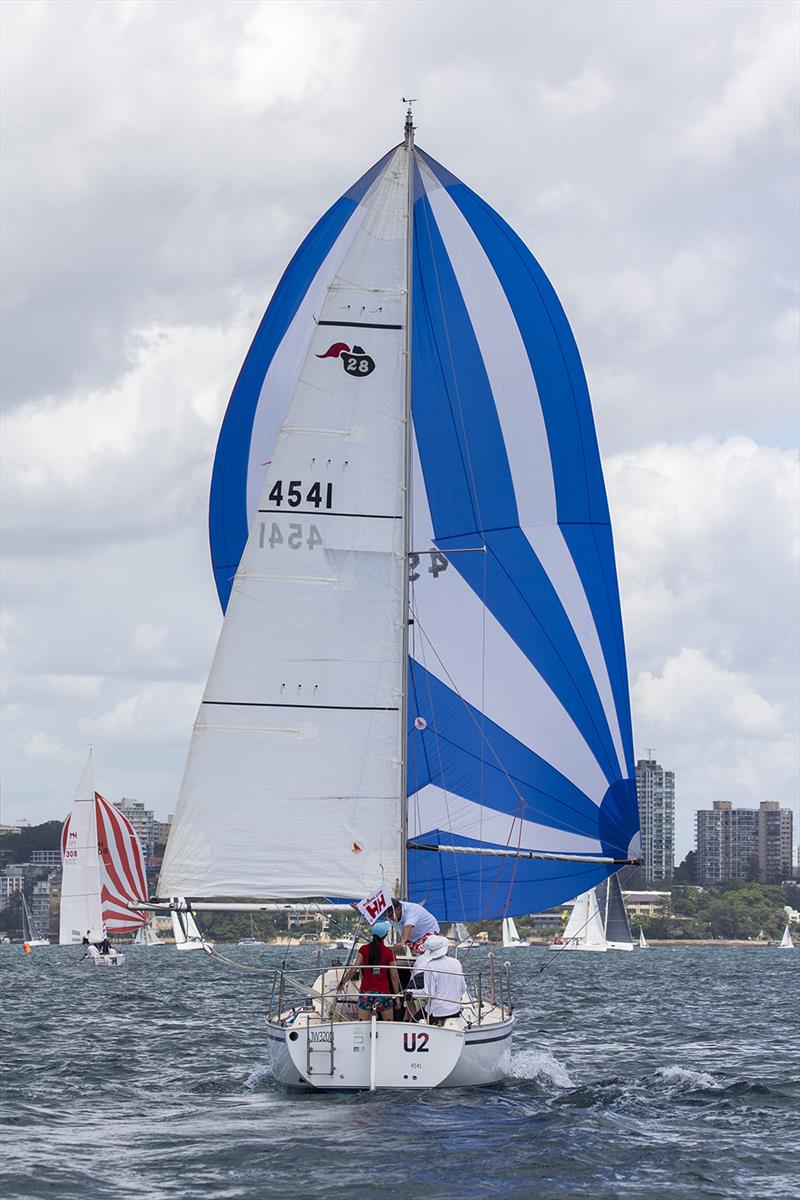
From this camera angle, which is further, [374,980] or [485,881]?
[485,881]

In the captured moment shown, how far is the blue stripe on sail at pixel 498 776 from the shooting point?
64.6ft

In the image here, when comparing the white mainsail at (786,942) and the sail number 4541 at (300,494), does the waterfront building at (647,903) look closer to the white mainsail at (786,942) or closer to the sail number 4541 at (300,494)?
the white mainsail at (786,942)

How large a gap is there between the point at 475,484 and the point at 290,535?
2.92 metres

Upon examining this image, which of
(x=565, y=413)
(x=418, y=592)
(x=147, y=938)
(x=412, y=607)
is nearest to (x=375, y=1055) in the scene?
(x=412, y=607)

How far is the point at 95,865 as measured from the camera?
61.9 metres

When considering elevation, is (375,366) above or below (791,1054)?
above

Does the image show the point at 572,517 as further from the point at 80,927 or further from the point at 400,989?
the point at 80,927

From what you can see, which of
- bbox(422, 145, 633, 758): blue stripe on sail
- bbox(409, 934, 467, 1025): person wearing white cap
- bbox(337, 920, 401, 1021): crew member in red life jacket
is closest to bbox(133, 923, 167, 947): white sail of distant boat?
bbox(422, 145, 633, 758): blue stripe on sail

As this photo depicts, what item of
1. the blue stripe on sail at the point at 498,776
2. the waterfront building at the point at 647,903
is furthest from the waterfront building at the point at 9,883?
the blue stripe on sail at the point at 498,776

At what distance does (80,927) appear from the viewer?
62.6 m

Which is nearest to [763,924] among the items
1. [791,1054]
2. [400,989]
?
[791,1054]

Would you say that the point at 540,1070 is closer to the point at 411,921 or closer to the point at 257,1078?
the point at 411,921

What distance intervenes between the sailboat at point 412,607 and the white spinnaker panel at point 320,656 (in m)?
0.02

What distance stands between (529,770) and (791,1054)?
7.35 metres
